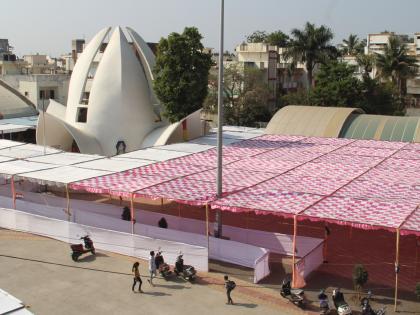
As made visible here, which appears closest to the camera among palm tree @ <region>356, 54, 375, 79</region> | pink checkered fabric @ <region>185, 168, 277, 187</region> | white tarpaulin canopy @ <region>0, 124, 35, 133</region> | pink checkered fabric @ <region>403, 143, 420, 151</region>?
pink checkered fabric @ <region>185, 168, 277, 187</region>

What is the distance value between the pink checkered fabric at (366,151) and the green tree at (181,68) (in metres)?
8.63

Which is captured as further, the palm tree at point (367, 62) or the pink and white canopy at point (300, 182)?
the palm tree at point (367, 62)

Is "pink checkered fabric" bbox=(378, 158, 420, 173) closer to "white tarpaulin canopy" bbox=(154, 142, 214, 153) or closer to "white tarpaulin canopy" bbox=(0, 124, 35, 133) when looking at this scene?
"white tarpaulin canopy" bbox=(154, 142, 214, 153)

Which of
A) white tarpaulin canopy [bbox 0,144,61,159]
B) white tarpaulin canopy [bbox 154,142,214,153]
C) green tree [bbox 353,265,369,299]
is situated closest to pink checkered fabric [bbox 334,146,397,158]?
white tarpaulin canopy [bbox 154,142,214,153]

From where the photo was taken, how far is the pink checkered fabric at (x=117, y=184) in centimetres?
1893

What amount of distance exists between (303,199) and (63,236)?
8958 millimetres

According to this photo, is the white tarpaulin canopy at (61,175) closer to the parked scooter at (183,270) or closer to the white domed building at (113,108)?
the parked scooter at (183,270)

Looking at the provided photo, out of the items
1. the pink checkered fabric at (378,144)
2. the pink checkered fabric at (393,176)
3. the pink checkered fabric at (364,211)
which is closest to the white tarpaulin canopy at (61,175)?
the pink checkered fabric at (364,211)

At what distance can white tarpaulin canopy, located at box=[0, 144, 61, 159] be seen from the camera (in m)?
25.8

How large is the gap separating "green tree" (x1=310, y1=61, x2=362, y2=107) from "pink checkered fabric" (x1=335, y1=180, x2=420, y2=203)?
27791 millimetres

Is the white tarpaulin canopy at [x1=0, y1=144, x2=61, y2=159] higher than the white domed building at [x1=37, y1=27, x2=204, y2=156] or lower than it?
lower

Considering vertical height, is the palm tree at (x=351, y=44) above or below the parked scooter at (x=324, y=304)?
above

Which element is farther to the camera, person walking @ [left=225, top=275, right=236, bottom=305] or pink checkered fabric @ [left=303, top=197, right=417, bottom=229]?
pink checkered fabric @ [left=303, top=197, right=417, bottom=229]

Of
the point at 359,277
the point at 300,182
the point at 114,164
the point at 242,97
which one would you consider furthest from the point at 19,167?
the point at 242,97
